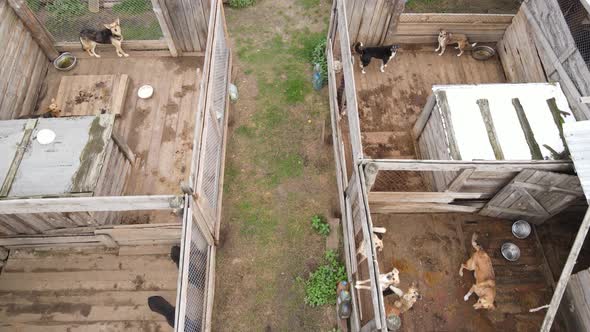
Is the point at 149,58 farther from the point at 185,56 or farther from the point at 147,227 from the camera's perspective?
the point at 147,227

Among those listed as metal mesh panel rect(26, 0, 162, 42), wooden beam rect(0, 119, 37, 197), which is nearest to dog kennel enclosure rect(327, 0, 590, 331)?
metal mesh panel rect(26, 0, 162, 42)

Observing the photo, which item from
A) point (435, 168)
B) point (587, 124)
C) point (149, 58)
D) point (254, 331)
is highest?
point (149, 58)

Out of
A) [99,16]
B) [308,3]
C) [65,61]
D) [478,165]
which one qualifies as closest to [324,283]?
[478,165]

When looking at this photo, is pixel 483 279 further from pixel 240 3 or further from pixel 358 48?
pixel 240 3

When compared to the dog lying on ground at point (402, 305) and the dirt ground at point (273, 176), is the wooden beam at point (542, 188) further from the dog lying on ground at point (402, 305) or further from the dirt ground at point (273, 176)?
the dirt ground at point (273, 176)

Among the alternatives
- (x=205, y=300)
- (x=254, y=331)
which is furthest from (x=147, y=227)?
(x=254, y=331)

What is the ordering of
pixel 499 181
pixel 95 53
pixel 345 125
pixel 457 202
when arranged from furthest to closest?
1. pixel 95 53
2. pixel 345 125
3. pixel 457 202
4. pixel 499 181
